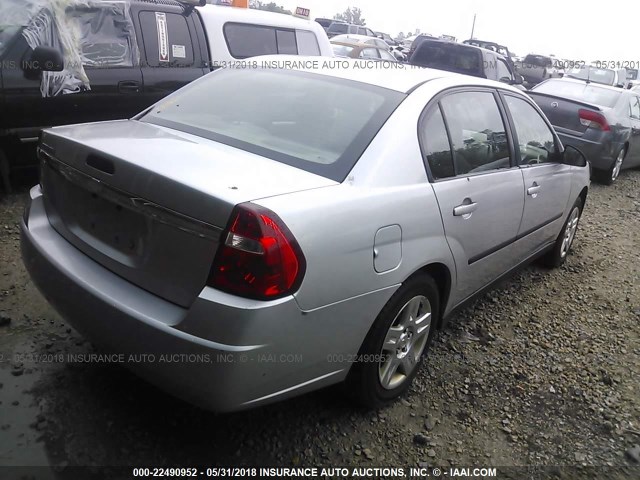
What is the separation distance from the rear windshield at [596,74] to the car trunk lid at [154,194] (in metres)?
15.8

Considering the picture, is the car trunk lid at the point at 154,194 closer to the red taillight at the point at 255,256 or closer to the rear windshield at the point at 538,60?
the red taillight at the point at 255,256

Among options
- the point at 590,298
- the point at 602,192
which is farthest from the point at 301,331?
the point at 602,192

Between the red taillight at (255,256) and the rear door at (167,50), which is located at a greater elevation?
the rear door at (167,50)

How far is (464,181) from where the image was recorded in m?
2.89

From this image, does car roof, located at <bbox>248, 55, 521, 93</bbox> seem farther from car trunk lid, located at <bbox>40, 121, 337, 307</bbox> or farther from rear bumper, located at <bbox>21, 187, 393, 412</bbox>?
rear bumper, located at <bbox>21, 187, 393, 412</bbox>

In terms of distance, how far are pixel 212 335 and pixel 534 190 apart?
2.60 m

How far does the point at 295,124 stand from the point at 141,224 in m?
0.92

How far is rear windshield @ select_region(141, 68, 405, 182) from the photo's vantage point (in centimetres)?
244

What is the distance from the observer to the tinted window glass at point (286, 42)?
6465 millimetres

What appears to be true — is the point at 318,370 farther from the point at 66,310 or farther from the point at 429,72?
the point at 429,72

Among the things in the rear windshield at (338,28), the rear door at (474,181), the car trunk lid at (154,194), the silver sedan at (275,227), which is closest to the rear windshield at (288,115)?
the silver sedan at (275,227)

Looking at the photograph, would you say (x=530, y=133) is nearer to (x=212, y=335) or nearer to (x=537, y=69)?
(x=212, y=335)

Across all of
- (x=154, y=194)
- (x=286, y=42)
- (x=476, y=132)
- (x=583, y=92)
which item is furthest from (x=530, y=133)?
(x=583, y=92)

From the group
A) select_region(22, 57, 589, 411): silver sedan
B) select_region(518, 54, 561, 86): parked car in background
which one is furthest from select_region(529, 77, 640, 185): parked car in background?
select_region(518, 54, 561, 86): parked car in background
